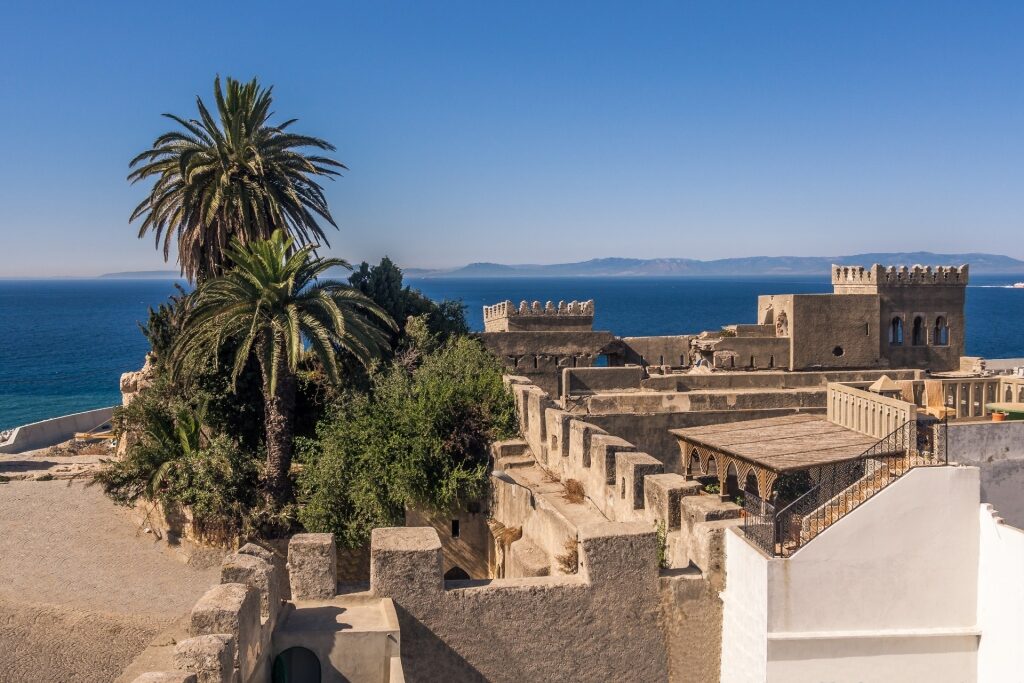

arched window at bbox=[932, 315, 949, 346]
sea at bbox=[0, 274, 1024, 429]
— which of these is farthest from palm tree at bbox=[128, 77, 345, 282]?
arched window at bbox=[932, 315, 949, 346]

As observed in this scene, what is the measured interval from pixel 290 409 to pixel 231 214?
17.9 ft

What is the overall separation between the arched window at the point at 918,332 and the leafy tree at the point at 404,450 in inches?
631

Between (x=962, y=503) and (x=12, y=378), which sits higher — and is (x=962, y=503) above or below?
above

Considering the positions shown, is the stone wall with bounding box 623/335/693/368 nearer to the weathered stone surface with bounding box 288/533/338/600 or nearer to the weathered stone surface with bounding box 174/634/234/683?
the weathered stone surface with bounding box 288/533/338/600

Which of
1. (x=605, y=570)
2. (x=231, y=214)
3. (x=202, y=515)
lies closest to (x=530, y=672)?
(x=605, y=570)

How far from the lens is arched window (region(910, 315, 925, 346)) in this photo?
30062 millimetres

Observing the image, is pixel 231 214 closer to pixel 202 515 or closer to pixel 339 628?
pixel 202 515

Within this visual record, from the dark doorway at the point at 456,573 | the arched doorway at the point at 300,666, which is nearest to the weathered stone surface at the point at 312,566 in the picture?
the arched doorway at the point at 300,666

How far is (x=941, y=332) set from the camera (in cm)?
3048

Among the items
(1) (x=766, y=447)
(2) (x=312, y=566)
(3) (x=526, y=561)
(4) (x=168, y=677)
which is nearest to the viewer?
(4) (x=168, y=677)

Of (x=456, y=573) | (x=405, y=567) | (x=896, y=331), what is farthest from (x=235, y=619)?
(x=896, y=331)

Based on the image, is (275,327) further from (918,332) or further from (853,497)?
(918,332)

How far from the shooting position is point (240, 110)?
77.0ft

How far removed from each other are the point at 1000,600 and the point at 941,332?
21.9 m
